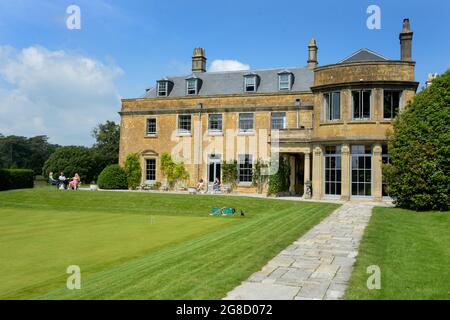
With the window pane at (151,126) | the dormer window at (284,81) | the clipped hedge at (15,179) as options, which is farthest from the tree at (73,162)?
the dormer window at (284,81)

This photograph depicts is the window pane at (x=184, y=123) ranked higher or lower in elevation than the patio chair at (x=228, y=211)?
higher

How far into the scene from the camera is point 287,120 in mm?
28719

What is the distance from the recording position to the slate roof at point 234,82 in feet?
102

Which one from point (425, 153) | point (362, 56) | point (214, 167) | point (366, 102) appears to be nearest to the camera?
point (425, 153)

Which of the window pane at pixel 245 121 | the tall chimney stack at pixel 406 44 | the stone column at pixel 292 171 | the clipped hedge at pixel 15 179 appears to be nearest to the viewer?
the tall chimney stack at pixel 406 44

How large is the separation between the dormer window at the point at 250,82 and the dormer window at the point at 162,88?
6.80 meters

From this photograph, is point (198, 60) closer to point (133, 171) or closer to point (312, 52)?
point (312, 52)

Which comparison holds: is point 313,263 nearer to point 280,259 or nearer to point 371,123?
point 280,259

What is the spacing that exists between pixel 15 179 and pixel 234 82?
1885cm

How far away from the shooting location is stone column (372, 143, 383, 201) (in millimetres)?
21266

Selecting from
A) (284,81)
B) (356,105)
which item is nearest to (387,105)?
(356,105)

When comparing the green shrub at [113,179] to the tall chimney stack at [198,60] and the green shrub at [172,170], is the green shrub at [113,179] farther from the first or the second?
the tall chimney stack at [198,60]

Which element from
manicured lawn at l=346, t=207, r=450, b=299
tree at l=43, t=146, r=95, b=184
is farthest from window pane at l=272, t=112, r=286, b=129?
tree at l=43, t=146, r=95, b=184

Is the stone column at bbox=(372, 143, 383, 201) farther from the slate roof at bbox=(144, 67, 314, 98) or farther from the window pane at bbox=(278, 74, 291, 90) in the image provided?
the window pane at bbox=(278, 74, 291, 90)
